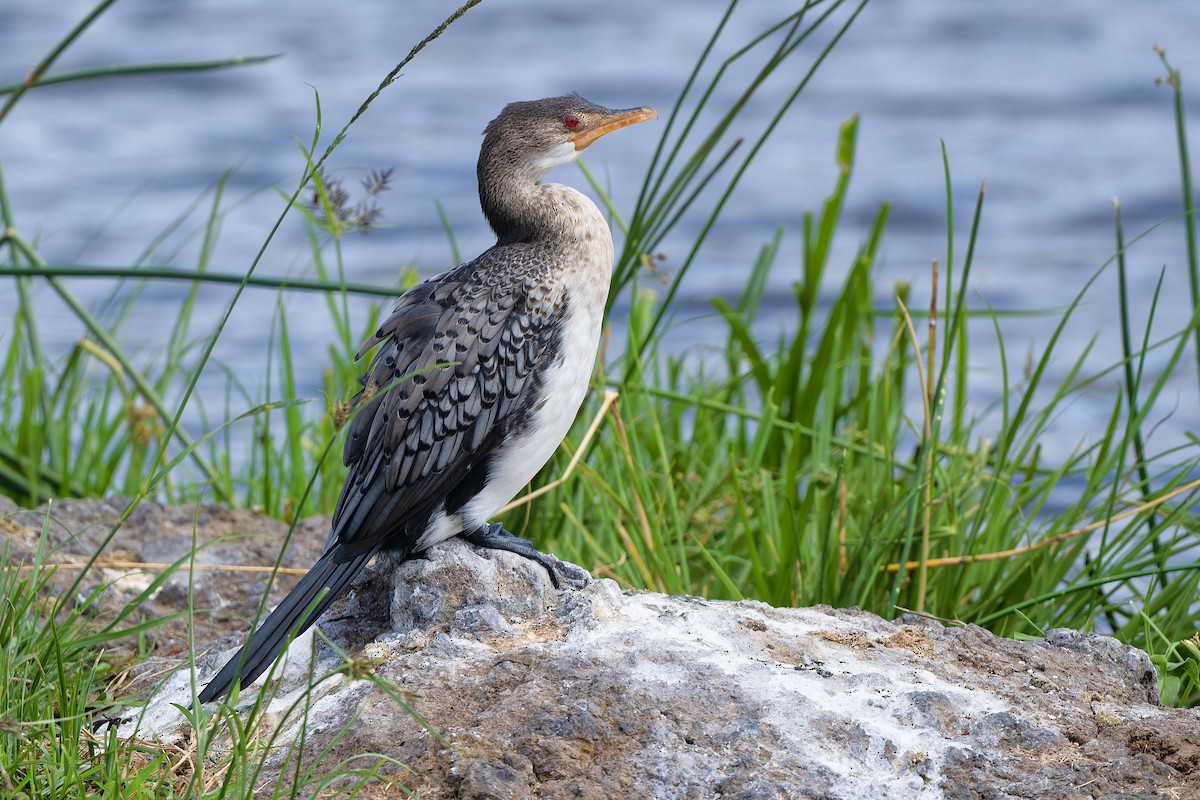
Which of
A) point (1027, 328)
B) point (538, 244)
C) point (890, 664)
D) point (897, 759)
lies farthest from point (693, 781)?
point (1027, 328)

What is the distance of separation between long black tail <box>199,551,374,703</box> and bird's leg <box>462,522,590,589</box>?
263 mm

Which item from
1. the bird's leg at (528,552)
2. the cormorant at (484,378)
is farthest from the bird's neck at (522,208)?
the bird's leg at (528,552)

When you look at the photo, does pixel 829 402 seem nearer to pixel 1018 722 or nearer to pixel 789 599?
pixel 789 599

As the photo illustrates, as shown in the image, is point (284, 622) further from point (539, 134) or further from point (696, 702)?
point (539, 134)

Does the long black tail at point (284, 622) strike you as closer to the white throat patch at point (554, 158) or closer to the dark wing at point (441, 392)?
the dark wing at point (441, 392)

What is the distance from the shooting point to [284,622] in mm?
2652

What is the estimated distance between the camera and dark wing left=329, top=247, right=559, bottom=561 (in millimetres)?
2885

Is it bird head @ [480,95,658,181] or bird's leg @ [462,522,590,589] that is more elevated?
bird head @ [480,95,658,181]

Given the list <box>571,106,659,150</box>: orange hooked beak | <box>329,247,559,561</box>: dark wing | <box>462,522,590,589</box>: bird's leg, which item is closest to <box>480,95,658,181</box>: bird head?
<box>571,106,659,150</box>: orange hooked beak

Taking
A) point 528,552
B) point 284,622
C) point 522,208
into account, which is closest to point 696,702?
point 528,552

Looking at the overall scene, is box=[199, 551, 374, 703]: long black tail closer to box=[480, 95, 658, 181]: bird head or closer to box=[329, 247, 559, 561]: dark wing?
box=[329, 247, 559, 561]: dark wing

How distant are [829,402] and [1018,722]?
6.35ft

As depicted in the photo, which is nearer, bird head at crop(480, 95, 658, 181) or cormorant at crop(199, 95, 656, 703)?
cormorant at crop(199, 95, 656, 703)

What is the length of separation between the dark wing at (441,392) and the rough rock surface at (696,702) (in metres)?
0.15
